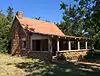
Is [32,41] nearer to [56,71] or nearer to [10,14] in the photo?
[56,71]

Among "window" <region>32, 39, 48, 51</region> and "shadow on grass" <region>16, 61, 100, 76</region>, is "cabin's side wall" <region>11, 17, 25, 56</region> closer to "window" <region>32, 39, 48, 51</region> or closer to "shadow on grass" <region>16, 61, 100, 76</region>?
"window" <region>32, 39, 48, 51</region>

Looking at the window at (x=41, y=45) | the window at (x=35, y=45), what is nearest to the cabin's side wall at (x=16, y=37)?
the window at (x=35, y=45)

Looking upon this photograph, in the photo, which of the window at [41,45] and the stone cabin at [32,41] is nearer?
the stone cabin at [32,41]

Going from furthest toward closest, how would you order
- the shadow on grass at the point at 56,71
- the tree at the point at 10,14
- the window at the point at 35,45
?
the tree at the point at 10,14 < the window at the point at 35,45 < the shadow on grass at the point at 56,71

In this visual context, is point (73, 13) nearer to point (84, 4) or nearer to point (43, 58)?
point (84, 4)

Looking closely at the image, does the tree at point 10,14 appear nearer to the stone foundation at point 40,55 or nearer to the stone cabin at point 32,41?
the stone cabin at point 32,41

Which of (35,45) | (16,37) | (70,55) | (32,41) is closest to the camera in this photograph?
(70,55)

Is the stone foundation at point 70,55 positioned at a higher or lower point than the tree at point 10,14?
lower

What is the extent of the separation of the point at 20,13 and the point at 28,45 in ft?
20.1

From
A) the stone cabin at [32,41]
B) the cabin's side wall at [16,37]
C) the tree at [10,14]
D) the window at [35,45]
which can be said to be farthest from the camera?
the tree at [10,14]

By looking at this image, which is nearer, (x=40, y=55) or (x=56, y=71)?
(x=56, y=71)

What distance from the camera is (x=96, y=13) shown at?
18.9 metres

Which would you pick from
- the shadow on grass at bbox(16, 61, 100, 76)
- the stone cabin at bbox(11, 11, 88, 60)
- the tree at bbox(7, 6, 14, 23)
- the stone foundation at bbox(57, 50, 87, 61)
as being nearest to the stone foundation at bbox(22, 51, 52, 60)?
the stone cabin at bbox(11, 11, 88, 60)

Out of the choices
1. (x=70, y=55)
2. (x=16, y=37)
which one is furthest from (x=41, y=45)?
(x=70, y=55)
